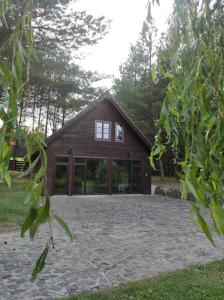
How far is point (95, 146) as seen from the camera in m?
19.0

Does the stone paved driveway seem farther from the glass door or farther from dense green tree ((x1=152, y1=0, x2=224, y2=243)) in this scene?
the glass door

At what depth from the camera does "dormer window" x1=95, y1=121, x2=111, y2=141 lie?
1928 centimetres

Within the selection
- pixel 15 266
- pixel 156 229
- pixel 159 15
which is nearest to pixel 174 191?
pixel 156 229

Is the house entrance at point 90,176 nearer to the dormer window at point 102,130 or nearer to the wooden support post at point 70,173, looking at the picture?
the wooden support post at point 70,173

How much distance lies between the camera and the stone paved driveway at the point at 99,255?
443 centimetres

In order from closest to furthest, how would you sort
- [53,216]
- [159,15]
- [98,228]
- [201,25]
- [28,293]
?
1. [53,216]
2. [201,25]
3. [159,15]
4. [28,293]
5. [98,228]

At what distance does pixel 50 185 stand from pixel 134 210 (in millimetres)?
6188

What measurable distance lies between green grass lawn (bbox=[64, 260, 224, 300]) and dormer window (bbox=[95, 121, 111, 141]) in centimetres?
1474

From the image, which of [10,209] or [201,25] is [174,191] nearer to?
[10,209]

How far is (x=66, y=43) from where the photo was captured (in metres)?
14.4

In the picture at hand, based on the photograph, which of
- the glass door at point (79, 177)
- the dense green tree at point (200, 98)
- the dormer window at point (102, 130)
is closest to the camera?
the dense green tree at point (200, 98)

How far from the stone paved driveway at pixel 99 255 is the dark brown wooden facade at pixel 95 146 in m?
7.98

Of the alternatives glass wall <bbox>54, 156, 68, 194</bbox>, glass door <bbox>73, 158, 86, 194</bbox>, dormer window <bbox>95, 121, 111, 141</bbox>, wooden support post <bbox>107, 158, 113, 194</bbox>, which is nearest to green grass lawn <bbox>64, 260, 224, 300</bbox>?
glass wall <bbox>54, 156, 68, 194</bbox>

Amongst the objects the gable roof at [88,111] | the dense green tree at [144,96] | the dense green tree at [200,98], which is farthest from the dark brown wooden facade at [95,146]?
the dense green tree at [200,98]
